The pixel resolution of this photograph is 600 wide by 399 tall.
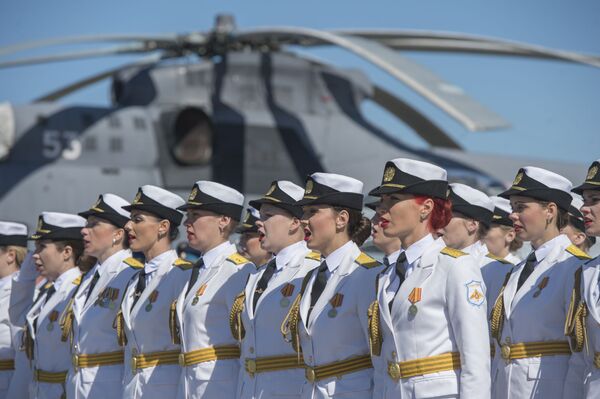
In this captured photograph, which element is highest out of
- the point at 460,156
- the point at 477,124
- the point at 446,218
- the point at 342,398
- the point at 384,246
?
the point at 446,218

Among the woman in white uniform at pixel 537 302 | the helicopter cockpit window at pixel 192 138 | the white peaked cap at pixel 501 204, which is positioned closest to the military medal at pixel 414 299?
the woman in white uniform at pixel 537 302

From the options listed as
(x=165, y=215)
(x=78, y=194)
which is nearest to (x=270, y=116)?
(x=78, y=194)

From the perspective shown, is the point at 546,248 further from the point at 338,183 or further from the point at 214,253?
the point at 214,253

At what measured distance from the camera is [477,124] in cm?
1356

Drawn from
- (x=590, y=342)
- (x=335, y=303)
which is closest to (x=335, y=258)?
(x=335, y=303)

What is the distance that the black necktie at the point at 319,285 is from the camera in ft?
17.7

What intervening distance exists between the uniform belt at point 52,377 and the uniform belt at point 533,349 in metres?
3.18

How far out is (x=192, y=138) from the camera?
1639cm

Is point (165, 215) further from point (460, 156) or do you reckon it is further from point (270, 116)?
point (460, 156)

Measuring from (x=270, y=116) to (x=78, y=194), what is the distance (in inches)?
143

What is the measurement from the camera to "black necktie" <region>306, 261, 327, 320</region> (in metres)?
5.40

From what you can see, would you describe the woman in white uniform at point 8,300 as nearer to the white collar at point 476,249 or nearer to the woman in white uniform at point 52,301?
the woman in white uniform at point 52,301

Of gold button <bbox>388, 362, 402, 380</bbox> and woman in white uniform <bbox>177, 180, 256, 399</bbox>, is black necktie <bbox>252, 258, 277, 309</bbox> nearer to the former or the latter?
woman in white uniform <bbox>177, 180, 256, 399</bbox>

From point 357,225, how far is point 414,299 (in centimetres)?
92
